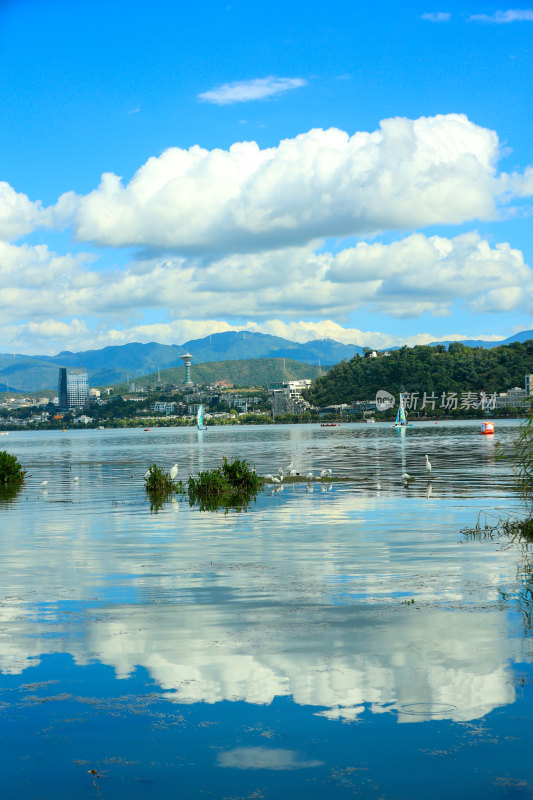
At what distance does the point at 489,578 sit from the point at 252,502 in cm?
1843

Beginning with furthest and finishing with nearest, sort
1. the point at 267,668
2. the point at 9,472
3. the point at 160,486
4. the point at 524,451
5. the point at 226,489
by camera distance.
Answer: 1. the point at 9,472
2. the point at 160,486
3. the point at 226,489
4. the point at 524,451
5. the point at 267,668

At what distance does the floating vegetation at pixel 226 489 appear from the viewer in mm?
33625

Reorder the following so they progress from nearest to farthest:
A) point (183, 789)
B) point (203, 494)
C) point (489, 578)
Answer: point (183, 789) → point (489, 578) → point (203, 494)

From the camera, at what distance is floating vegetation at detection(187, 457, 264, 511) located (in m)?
33.6

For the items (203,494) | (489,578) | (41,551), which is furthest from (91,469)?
(489,578)

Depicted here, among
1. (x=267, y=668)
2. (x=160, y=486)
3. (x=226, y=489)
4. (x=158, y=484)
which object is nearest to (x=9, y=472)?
(x=158, y=484)

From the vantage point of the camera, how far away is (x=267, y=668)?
1027cm

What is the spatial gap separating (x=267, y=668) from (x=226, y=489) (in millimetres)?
27208

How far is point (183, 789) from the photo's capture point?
7.11m

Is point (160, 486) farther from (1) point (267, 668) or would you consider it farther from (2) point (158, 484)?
(1) point (267, 668)

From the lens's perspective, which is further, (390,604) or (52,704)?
(390,604)

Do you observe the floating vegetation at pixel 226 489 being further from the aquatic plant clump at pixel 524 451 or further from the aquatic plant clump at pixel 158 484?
the aquatic plant clump at pixel 524 451

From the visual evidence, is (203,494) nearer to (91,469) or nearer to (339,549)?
(339,549)

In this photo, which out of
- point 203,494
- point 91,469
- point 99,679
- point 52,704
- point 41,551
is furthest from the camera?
point 91,469
